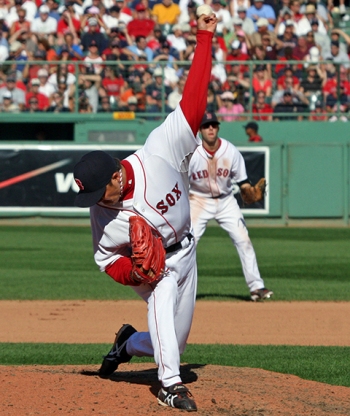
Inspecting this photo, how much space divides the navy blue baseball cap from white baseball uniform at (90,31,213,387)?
18 cm

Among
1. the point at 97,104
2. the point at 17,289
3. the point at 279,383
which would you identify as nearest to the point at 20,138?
the point at 97,104

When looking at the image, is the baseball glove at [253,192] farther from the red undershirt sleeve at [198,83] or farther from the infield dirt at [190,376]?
the red undershirt sleeve at [198,83]

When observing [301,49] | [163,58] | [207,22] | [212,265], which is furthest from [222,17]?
[207,22]

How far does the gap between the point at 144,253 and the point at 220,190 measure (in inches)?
225

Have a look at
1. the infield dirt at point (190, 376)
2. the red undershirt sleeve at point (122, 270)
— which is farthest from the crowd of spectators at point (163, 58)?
the red undershirt sleeve at point (122, 270)

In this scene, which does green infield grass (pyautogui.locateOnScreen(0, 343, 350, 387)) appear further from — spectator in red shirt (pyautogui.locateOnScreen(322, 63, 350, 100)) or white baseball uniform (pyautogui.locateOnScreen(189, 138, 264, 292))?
spectator in red shirt (pyautogui.locateOnScreen(322, 63, 350, 100))

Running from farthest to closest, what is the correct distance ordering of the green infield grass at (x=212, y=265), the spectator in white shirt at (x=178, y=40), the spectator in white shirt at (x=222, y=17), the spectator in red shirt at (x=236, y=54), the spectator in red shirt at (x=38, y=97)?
1. the spectator in white shirt at (x=222, y=17)
2. the spectator in white shirt at (x=178, y=40)
3. the spectator in red shirt at (x=236, y=54)
4. the spectator in red shirt at (x=38, y=97)
5. the green infield grass at (x=212, y=265)

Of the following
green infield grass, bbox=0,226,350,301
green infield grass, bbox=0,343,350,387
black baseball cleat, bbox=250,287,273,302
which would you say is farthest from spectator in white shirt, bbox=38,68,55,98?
green infield grass, bbox=0,343,350,387

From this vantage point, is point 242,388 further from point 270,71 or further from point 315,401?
point 270,71

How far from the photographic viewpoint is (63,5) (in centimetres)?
2247

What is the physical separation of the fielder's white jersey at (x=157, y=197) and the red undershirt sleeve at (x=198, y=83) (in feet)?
0.18

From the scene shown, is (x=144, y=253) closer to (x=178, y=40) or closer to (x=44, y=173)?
(x=44, y=173)

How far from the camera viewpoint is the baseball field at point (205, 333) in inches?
201

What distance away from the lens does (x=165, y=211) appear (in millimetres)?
5027
